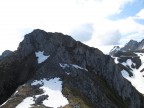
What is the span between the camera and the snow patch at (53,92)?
11281cm

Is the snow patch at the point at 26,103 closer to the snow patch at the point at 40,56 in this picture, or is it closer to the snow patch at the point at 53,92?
the snow patch at the point at 53,92

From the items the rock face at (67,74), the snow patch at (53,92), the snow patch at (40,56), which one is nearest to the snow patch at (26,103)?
the rock face at (67,74)

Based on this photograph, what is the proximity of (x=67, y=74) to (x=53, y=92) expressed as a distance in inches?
723

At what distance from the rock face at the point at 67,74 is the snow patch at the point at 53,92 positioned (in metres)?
1.63

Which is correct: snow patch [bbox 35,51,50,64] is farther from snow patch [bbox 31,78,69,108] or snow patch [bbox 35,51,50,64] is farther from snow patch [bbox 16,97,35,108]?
snow patch [bbox 16,97,35,108]

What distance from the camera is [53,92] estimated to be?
12331 cm

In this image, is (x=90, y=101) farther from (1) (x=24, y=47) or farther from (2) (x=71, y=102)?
(1) (x=24, y=47)

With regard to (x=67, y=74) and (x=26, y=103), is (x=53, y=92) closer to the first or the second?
(x=26, y=103)

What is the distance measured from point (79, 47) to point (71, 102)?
58307 mm

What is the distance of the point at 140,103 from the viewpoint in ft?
621

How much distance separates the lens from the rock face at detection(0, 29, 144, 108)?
126894 mm

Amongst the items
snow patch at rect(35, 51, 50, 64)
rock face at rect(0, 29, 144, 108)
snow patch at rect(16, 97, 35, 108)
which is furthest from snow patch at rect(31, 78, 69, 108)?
snow patch at rect(35, 51, 50, 64)

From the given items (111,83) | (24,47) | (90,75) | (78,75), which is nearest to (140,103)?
(111,83)

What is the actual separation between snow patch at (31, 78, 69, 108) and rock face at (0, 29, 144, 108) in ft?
5.34
